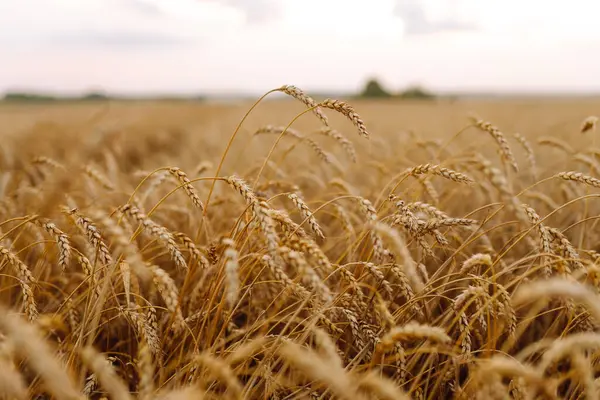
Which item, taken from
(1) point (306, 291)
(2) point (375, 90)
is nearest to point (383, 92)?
(2) point (375, 90)

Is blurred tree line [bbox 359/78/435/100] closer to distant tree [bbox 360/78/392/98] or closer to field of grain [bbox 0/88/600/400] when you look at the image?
distant tree [bbox 360/78/392/98]

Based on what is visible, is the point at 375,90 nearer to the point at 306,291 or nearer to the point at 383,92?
the point at 383,92

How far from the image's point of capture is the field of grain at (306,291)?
1129 mm

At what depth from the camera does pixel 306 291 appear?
1572 millimetres

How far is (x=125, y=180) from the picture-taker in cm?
437

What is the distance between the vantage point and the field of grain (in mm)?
1129

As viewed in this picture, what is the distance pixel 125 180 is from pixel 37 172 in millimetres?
770

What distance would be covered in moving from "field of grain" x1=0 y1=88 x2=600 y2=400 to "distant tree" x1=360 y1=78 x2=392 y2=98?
183 ft

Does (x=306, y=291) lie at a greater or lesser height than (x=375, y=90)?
lesser

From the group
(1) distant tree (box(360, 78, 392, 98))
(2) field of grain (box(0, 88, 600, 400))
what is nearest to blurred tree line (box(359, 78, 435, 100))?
(1) distant tree (box(360, 78, 392, 98))

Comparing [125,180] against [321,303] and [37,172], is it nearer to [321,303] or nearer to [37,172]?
[37,172]

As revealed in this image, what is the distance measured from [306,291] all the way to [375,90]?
193 feet

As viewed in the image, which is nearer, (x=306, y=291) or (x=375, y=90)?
(x=306, y=291)

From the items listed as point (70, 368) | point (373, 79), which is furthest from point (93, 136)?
point (373, 79)
